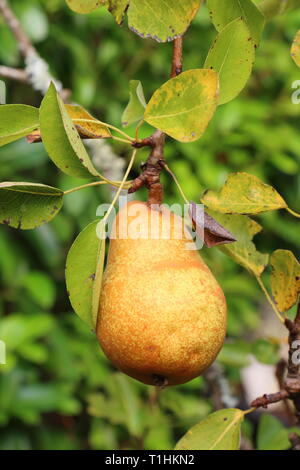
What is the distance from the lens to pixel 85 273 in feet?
1.65

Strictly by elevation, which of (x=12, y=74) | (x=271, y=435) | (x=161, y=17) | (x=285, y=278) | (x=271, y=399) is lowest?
(x=271, y=435)

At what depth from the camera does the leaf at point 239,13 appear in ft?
1.66

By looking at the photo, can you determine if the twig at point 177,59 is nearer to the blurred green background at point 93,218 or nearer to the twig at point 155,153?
the twig at point 155,153

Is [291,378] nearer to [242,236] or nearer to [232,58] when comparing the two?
[242,236]

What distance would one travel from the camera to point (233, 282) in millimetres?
1556

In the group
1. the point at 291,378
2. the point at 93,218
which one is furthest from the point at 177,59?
the point at 93,218

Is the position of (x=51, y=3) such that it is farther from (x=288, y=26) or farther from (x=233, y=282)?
(x=233, y=282)

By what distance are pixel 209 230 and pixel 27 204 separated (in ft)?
0.49

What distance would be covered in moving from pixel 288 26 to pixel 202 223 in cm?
152

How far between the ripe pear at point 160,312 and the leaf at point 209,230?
0.04 m

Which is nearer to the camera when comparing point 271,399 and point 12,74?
point 271,399

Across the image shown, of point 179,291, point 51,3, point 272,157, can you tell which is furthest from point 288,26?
point 179,291

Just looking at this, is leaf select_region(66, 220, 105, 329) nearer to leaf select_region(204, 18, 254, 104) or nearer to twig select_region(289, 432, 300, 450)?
leaf select_region(204, 18, 254, 104)

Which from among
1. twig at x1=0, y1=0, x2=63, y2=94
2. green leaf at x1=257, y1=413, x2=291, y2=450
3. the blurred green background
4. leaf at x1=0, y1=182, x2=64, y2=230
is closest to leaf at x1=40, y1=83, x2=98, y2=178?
leaf at x1=0, y1=182, x2=64, y2=230
